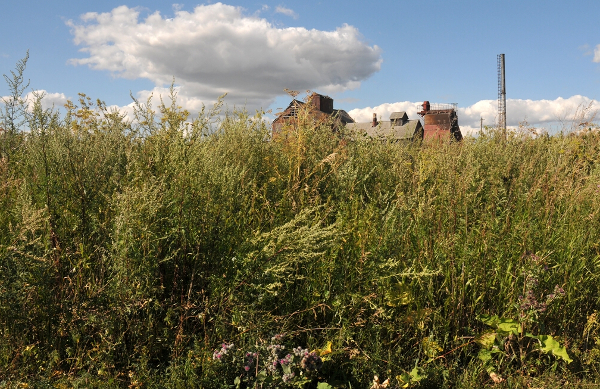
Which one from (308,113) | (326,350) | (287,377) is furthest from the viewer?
(308,113)

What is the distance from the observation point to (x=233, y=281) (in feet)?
7.76

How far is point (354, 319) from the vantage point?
2518 millimetres

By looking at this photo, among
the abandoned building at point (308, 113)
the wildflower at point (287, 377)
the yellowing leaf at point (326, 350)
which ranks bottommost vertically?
the wildflower at point (287, 377)

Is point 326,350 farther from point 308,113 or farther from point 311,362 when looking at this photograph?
point 308,113

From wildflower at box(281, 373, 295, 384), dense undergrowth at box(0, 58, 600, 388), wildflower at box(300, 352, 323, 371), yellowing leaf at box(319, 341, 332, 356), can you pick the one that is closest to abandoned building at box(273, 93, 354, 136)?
dense undergrowth at box(0, 58, 600, 388)

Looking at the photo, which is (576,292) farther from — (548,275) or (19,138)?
(19,138)

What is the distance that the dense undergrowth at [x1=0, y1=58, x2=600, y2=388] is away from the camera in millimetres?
2215

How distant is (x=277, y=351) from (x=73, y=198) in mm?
1716

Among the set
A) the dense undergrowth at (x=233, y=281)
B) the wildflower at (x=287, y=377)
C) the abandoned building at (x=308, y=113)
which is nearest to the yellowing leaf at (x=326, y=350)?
the dense undergrowth at (x=233, y=281)

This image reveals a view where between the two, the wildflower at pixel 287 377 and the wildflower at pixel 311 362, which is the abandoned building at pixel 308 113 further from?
the wildflower at pixel 287 377

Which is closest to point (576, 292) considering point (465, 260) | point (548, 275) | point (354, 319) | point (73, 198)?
point (548, 275)

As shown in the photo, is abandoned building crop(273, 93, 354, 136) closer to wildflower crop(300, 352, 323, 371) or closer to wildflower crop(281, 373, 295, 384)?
wildflower crop(300, 352, 323, 371)

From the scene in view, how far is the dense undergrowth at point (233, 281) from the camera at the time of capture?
2.21m

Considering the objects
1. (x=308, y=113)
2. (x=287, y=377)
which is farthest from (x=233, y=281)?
(x=308, y=113)
